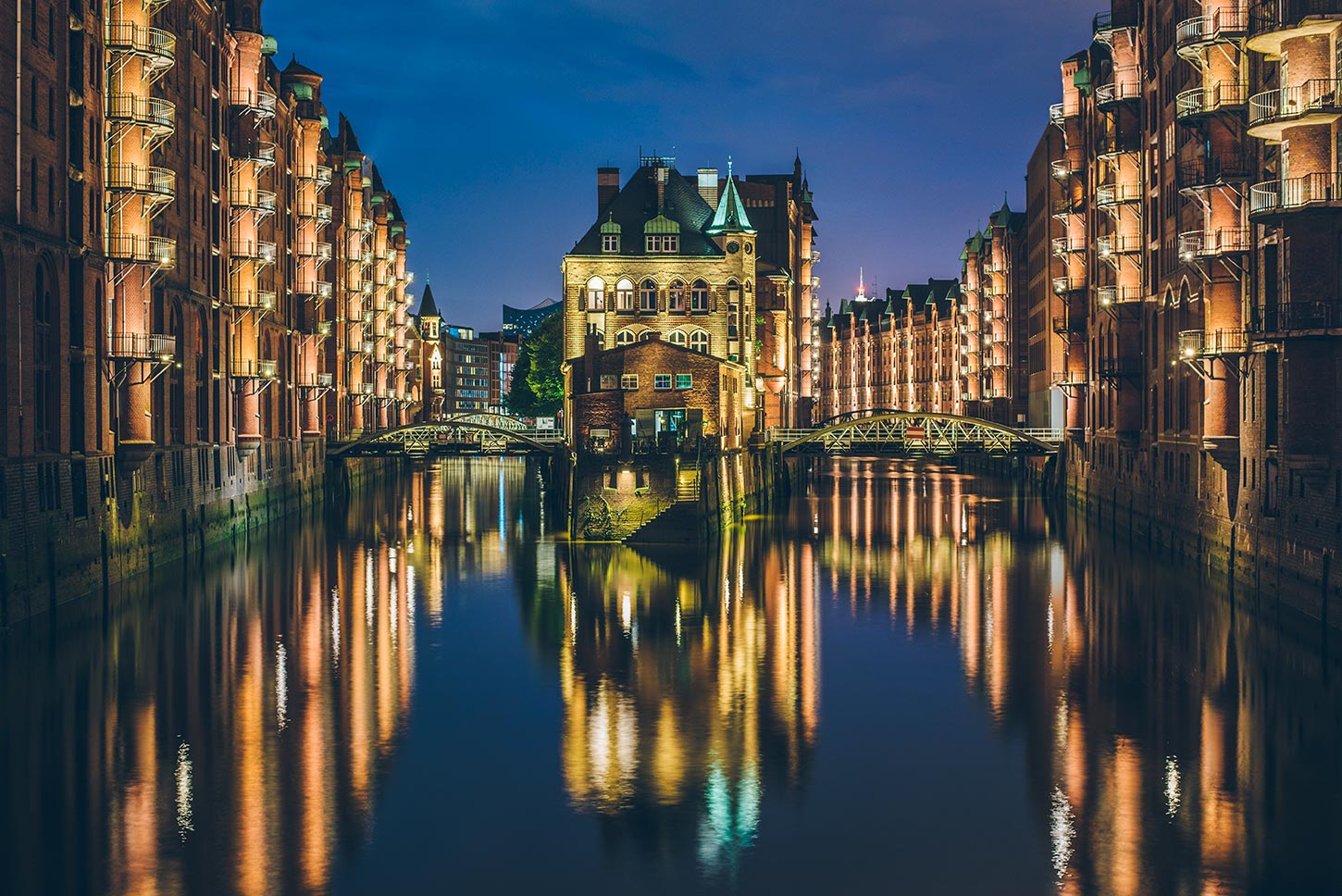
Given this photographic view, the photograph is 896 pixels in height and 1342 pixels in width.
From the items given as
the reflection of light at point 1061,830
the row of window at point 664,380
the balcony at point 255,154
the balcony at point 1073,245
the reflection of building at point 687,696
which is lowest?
the reflection of light at point 1061,830

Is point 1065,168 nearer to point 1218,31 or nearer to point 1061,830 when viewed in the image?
point 1218,31

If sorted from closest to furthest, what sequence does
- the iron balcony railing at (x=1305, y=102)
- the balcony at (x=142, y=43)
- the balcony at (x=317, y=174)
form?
the iron balcony railing at (x=1305, y=102) < the balcony at (x=142, y=43) < the balcony at (x=317, y=174)

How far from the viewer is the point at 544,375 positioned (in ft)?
489

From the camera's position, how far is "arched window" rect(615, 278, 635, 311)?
9806 cm

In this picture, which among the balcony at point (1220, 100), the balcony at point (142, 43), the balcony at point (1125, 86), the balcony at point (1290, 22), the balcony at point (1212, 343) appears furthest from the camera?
the balcony at point (1125, 86)

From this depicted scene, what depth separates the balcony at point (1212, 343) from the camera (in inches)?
1965

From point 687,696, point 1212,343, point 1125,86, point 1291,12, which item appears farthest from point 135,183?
point 1125,86

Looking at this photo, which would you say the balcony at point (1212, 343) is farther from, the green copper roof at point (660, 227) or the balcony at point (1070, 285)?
the green copper roof at point (660, 227)

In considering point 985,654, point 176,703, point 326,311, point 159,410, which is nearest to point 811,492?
point 326,311

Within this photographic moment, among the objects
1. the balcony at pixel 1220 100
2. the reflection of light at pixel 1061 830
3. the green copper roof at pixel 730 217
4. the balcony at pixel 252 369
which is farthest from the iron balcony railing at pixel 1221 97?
the green copper roof at pixel 730 217

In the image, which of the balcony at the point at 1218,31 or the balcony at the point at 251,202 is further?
the balcony at the point at 251,202

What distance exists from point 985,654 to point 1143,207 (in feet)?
120

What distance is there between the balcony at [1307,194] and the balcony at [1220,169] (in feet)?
25.8

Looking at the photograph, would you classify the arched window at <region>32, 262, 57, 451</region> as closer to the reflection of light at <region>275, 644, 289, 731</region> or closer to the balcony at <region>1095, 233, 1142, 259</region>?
the reflection of light at <region>275, 644, 289, 731</region>
